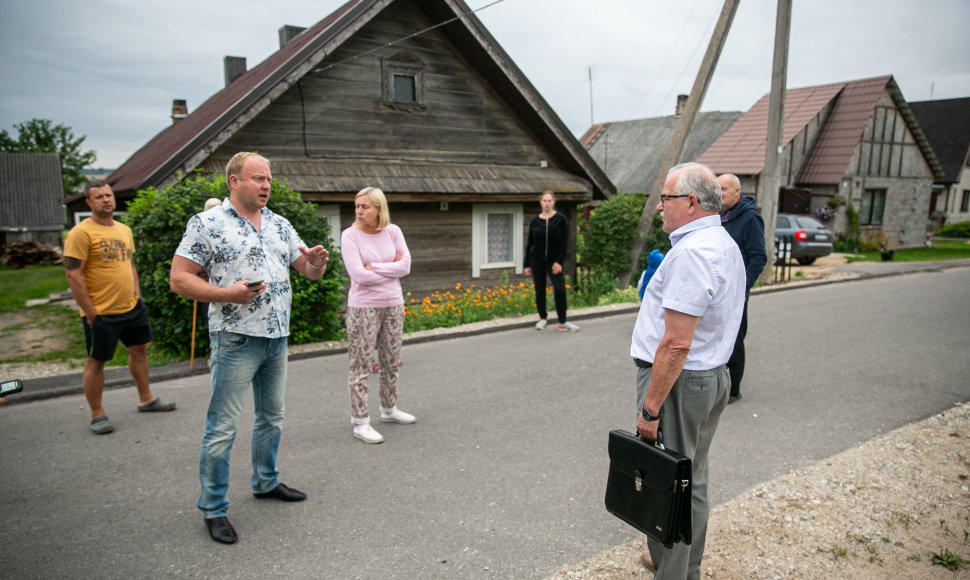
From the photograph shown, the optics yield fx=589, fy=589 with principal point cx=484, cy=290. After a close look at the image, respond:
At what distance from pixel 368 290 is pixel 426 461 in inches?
56.1

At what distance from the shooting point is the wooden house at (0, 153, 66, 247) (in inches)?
1222

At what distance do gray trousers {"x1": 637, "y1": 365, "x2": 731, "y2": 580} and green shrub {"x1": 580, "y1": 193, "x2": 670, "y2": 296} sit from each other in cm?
965

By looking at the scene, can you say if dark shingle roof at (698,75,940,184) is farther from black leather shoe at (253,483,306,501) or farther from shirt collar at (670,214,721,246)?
black leather shoe at (253,483,306,501)

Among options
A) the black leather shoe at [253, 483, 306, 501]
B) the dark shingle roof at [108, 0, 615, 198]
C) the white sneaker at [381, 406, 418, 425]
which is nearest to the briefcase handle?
the black leather shoe at [253, 483, 306, 501]

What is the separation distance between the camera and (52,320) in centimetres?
1108

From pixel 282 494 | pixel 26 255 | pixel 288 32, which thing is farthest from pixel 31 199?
pixel 282 494

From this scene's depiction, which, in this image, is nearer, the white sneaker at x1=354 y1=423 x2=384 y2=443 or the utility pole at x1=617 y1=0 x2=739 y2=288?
the white sneaker at x1=354 y1=423 x2=384 y2=443

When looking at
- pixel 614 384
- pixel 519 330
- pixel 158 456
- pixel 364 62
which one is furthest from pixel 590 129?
pixel 158 456

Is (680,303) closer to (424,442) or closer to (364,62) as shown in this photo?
(424,442)

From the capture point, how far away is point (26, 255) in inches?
1032

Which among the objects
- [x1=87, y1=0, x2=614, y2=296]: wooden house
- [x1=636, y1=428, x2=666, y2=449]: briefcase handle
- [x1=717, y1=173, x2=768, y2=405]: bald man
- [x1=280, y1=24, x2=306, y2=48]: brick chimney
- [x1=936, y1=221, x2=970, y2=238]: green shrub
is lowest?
[x1=636, y1=428, x2=666, y2=449]: briefcase handle

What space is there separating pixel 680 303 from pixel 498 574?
1768 millimetres

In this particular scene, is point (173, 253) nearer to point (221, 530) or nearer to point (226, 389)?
point (226, 389)

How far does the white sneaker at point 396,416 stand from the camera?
17.0 feet
